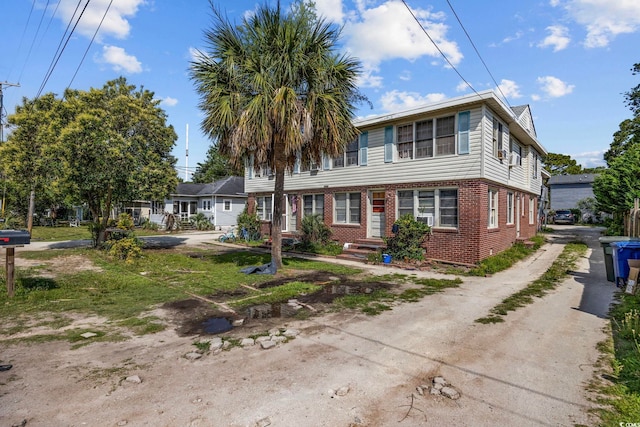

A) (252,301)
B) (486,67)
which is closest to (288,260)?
(252,301)

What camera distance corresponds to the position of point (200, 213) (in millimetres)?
32094

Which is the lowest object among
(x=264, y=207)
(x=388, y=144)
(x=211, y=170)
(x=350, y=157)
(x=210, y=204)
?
(x=264, y=207)

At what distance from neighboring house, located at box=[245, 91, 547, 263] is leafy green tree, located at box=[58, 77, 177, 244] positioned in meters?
7.22

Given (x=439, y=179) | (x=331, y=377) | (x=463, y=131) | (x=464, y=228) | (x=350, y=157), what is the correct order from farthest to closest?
(x=350, y=157)
(x=439, y=179)
(x=463, y=131)
(x=464, y=228)
(x=331, y=377)

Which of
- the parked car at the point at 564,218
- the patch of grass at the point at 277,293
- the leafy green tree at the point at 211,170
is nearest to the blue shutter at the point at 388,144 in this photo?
the patch of grass at the point at 277,293

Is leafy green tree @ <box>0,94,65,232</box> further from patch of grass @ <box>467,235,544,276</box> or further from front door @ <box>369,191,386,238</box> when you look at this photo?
patch of grass @ <box>467,235,544,276</box>

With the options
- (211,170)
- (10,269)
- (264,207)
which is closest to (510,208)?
(264,207)

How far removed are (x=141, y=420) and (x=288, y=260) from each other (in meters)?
10.0

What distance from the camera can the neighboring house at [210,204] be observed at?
32344mm

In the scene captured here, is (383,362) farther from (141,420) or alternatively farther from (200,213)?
(200,213)

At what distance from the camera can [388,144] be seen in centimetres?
1451

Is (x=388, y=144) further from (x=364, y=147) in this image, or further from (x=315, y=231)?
(x=315, y=231)

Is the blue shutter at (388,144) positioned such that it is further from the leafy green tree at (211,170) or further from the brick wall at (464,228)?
the leafy green tree at (211,170)

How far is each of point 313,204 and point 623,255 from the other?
12609mm
